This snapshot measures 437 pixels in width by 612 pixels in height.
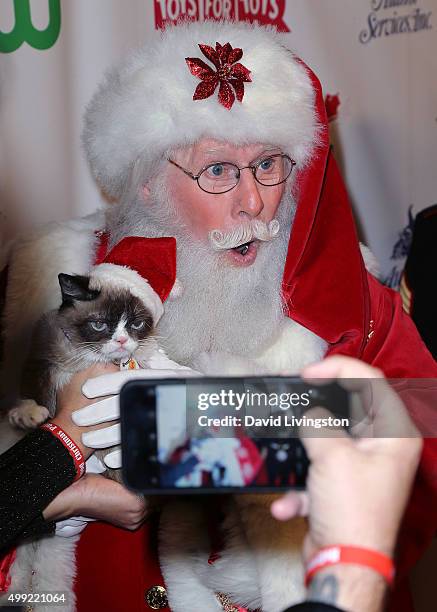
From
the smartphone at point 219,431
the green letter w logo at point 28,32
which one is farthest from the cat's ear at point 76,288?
the green letter w logo at point 28,32

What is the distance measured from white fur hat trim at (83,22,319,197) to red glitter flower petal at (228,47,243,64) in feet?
0.07

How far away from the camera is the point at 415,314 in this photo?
1.64 m

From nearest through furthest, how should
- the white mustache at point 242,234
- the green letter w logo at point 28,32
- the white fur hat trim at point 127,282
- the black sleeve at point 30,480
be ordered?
1. the black sleeve at point 30,480
2. the white fur hat trim at point 127,282
3. the white mustache at point 242,234
4. the green letter w logo at point 28,32

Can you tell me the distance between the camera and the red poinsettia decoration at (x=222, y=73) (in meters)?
1.13

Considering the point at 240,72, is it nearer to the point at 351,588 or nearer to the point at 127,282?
the point at 127,282

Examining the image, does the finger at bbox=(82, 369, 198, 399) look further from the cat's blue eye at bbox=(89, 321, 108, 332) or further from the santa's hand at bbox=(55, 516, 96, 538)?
the santa's hand at bbox=(55, 516, 96, 538)

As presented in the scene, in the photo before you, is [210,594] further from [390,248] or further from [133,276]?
[390,248]

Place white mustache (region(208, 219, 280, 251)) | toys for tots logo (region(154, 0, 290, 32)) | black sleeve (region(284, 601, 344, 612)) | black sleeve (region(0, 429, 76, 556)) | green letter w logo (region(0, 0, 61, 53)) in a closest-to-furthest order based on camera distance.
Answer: black sleeve (region(284, 601, 344, 612)), black sleeve (region(0, 429, 76, 556)), white mustache (region(208, 219, 280, 251)), green letter w logo (region(0, 0, 61, 53)), toys for tots logo (region(154, 0, 290, 32))

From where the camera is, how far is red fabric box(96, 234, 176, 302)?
111 centimetres

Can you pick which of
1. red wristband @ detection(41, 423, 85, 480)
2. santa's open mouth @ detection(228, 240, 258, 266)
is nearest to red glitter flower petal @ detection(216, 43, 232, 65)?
santa's open mouth @ detection(228, 240, 258, 266)

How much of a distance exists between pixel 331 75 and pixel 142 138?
39.5 inches

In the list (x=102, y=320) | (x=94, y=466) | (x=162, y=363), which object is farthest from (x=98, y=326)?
(x=94, y=466)

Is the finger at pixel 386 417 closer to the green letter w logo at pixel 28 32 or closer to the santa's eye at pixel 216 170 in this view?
the santa's eye at pixel 216 170

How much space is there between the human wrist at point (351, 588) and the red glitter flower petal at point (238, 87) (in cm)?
80
